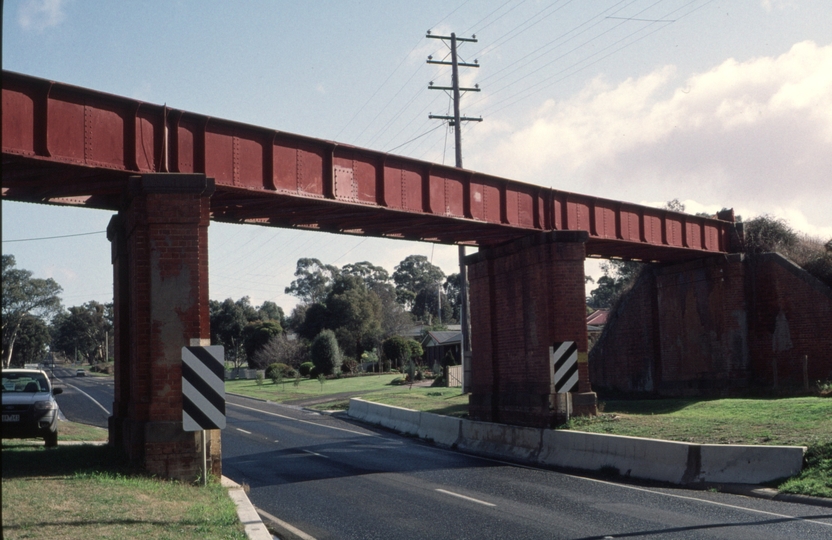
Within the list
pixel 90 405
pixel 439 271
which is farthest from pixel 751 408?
pixel 439 271

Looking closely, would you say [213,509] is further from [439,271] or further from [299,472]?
[439,271]

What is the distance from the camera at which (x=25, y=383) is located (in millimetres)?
18500

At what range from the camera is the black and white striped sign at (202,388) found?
9.69m

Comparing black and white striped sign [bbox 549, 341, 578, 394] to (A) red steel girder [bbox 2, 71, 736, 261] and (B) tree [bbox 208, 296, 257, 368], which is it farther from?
(B) tree [bbox 208, 296, 257, 368]

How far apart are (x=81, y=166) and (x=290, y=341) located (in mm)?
62606

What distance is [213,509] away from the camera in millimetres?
8969

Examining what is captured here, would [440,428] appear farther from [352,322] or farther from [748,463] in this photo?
[352,322]

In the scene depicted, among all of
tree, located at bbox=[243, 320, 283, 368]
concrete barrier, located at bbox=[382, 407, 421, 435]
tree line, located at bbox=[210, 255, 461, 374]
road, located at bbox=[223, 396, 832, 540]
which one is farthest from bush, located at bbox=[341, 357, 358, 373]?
road, located at bbox=[223, 396, 832, 540]

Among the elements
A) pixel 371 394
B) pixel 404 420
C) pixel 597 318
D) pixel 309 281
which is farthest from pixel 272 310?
pixel 404 420

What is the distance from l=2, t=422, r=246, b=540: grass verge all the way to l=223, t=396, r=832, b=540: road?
4.54ft

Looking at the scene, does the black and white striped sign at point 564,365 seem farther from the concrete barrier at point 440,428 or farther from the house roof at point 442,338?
the house roof at point 442,338

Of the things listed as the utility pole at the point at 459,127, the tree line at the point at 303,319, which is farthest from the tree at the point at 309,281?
the utility pole at the point at 459,127

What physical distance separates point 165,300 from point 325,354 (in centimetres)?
4994

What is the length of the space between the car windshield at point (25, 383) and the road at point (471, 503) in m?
4.56
